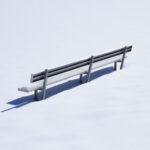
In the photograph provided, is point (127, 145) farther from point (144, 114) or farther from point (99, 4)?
point (99, 4)

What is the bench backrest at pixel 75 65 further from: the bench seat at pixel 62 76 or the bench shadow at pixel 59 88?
the bench shadow at pixel 59 88

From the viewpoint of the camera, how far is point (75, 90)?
8.69 meters

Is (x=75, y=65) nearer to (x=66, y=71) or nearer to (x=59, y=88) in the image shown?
(x=66, y=71)

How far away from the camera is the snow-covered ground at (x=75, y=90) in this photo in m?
5.90

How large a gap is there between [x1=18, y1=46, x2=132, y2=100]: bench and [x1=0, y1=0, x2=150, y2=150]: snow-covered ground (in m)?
0.34

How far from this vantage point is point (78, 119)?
21.9 feet

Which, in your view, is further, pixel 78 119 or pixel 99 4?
pixel 99 4

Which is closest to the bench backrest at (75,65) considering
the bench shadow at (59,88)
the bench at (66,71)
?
the bench at (66,71)

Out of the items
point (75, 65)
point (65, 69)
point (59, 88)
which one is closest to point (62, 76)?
point (65, 69)

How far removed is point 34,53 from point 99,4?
428 inches

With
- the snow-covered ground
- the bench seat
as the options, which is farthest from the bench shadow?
the bench seat

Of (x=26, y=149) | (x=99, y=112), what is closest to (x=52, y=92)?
(x=99, y=112)

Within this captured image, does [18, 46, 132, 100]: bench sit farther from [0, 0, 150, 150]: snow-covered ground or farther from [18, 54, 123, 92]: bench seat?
[0, 0, 150, 150]: snow-covered ground

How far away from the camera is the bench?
7716 mm
